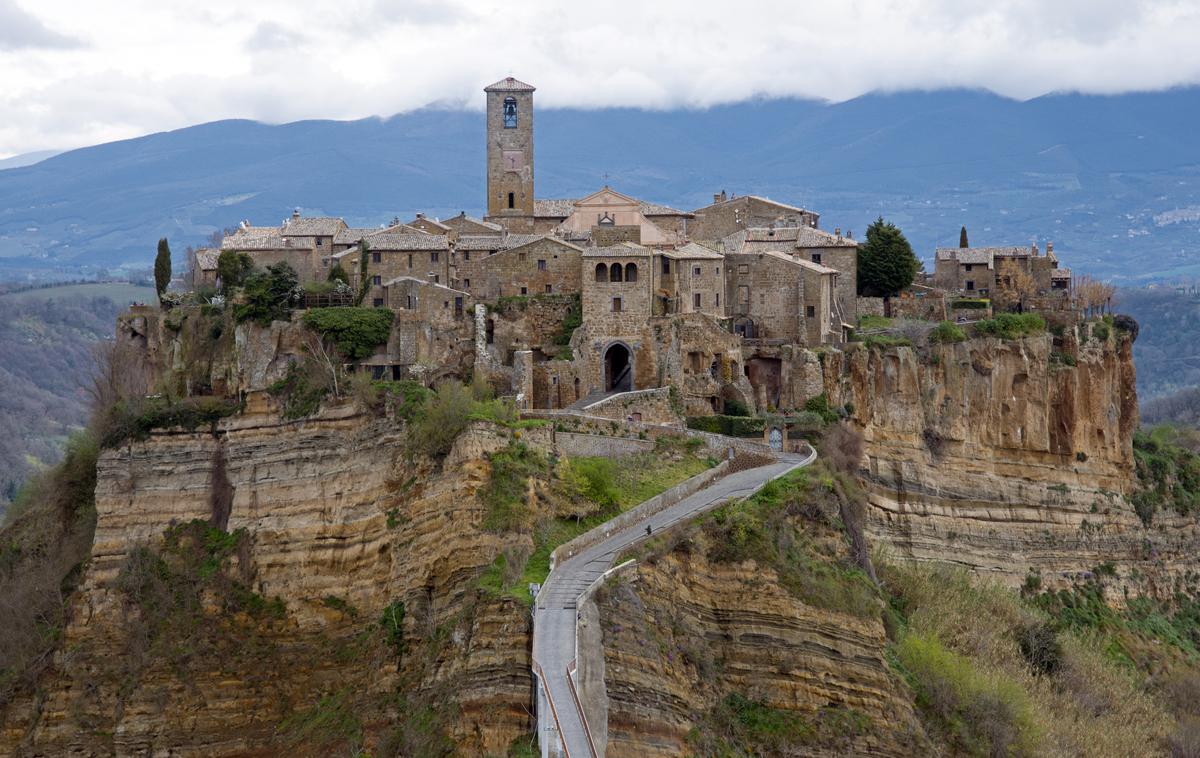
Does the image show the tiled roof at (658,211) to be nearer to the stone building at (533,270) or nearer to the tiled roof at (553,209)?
the tiled roof at (553,209)

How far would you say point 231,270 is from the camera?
6550 cm

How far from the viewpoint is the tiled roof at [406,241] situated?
65125 millimetres

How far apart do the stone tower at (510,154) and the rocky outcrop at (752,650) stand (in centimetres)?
2730

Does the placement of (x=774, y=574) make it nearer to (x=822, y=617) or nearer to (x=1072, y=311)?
(x=822, y=617)

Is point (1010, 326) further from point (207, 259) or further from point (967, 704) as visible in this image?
point (207, 259)

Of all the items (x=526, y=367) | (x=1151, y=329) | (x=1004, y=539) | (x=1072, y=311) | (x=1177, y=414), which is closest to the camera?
(x=526, y=367)

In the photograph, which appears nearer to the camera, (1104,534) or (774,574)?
(774,574)

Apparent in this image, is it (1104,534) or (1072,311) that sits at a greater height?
(1072,311)

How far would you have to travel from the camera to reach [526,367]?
197 ft

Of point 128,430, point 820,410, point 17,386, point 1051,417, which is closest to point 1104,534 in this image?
point 1051,417

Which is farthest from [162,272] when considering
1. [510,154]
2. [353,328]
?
[510,154]

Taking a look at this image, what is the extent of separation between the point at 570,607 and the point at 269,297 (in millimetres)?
23270

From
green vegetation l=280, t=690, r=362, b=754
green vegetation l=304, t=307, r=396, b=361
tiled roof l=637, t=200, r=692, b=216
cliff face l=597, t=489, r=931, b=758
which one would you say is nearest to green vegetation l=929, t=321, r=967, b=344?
tiled roof l=637, t=200, r=692, b=216

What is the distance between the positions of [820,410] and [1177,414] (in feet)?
280
